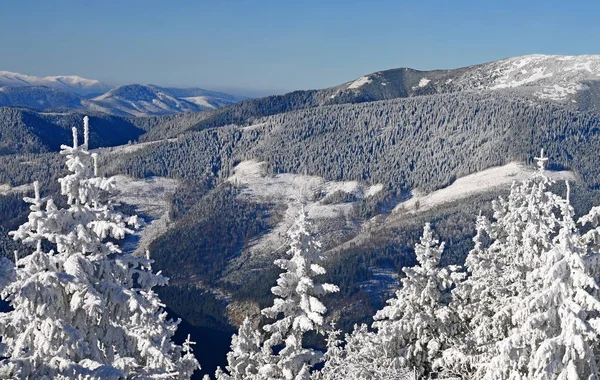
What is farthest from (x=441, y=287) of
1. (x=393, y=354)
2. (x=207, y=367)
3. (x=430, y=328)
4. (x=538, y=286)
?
(x=207, y=367)

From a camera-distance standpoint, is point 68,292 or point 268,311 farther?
point 268,311

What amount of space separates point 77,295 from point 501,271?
82.7 ft

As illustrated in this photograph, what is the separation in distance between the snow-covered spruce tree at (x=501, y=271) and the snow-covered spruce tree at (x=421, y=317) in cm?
152

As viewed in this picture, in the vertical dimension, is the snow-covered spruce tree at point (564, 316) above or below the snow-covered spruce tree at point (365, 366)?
above

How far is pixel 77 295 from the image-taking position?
1548 centimetres

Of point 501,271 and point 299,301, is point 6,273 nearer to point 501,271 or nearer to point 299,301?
point 299,301

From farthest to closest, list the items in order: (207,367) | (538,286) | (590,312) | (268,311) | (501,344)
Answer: (207,367)
(268,311)
(538,286)
(501,344)
(590,312)

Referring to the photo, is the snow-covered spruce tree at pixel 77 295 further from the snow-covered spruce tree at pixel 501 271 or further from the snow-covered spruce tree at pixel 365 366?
the snow-covered spruce tree at pixel 501 271

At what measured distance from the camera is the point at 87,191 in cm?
1600

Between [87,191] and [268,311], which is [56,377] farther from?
[268,311]

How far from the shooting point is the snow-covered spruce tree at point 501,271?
90.2 ft

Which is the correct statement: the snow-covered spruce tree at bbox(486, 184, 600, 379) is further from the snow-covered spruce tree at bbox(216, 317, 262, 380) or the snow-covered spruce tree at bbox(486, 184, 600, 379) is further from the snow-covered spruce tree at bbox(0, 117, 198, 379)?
the snow-covered spruce tree at bbox(216, 317, 262, 380)

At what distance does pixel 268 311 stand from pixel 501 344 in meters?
9.54

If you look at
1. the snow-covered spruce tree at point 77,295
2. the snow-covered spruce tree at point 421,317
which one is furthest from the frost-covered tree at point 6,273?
the snow-covered spruce tree at point 421,317
